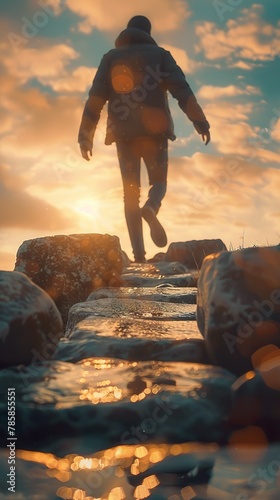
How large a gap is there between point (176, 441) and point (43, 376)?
67 cm

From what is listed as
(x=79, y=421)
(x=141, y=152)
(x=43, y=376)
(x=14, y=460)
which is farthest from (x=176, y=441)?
(x=141, y=152)

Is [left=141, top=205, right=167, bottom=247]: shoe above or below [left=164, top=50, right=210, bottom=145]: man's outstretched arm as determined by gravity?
below

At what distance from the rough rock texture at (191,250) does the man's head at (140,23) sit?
3.54 meters

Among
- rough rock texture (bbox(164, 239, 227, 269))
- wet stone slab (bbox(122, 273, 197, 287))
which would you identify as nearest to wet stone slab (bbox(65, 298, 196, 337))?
wet stone slab (bbox(122, 273, 197, 287))

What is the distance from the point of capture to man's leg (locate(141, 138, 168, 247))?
801cm

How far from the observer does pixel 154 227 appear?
26.2 feet

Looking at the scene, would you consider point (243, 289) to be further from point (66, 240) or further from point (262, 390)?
point (66, 240)

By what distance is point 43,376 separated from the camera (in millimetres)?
1952

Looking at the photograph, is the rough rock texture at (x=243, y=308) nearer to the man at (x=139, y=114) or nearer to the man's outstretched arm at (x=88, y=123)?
the man at (x=139, y=114)

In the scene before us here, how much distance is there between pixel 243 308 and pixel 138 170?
6298 mm

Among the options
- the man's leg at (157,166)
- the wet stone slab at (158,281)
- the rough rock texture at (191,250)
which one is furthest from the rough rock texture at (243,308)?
the rough rock texture at (191,250)

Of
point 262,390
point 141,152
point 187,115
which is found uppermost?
point 187,115

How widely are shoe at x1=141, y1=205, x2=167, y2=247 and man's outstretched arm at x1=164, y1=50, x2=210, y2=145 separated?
4.32ft

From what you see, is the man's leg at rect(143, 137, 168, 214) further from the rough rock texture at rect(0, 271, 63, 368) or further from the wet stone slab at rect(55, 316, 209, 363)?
the rough rock texture at rect(0, 271, 63, 368)
